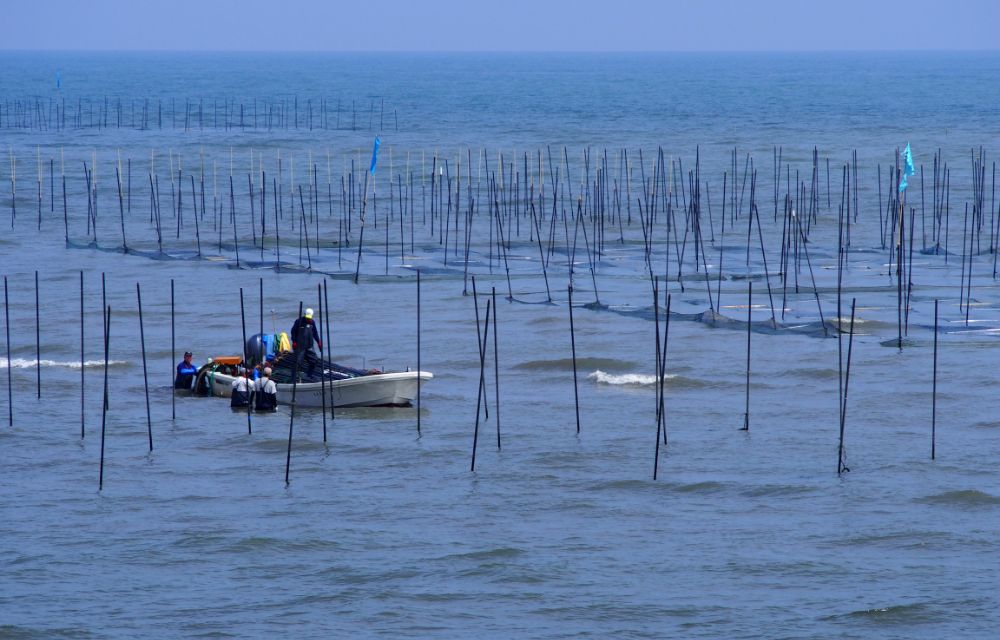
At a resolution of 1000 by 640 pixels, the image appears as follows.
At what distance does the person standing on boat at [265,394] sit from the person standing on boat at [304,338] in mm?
518

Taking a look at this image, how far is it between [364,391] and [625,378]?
208 inches

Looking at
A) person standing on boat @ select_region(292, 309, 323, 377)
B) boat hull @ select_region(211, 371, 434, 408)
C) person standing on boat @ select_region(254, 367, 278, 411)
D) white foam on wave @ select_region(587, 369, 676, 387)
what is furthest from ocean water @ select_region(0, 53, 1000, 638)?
person standing on boat @ select_region(292, 309, 323, 377)

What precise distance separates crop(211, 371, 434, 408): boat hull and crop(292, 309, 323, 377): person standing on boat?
42 cm

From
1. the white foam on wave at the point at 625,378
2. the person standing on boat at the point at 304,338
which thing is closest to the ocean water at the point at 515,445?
the white foam on wave at the point at 625,378

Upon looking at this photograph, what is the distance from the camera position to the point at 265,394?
23516 mm

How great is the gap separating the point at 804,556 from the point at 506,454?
545cm

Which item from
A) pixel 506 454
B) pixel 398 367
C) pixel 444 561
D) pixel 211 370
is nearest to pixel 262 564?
pixel 444 561

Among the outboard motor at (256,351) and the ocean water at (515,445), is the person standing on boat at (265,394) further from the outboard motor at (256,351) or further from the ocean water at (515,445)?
the outboard motor at (256,351)

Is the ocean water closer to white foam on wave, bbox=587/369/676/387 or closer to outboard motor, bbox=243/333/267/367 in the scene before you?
white foam on wave, bbox=587/369/676/387

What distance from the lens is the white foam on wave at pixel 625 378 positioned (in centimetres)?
2627

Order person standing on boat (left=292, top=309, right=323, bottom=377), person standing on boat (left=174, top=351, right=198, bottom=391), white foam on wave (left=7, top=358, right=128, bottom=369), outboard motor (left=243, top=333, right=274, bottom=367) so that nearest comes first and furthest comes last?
person standing on boat (left=292, top=309, right=323, bottom=377)
outboard motor (left=243, top=333, right=274, bottom=367)
person standing on boat (left=174, top=351, right=198, bottom=391)
white foam on wave (left=7, top=358, right=128, bottom=369)

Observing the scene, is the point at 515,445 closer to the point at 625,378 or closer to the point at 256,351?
the point at 256,351

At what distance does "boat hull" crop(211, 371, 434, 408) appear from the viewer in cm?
2338

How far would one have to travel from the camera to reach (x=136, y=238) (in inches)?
1770
